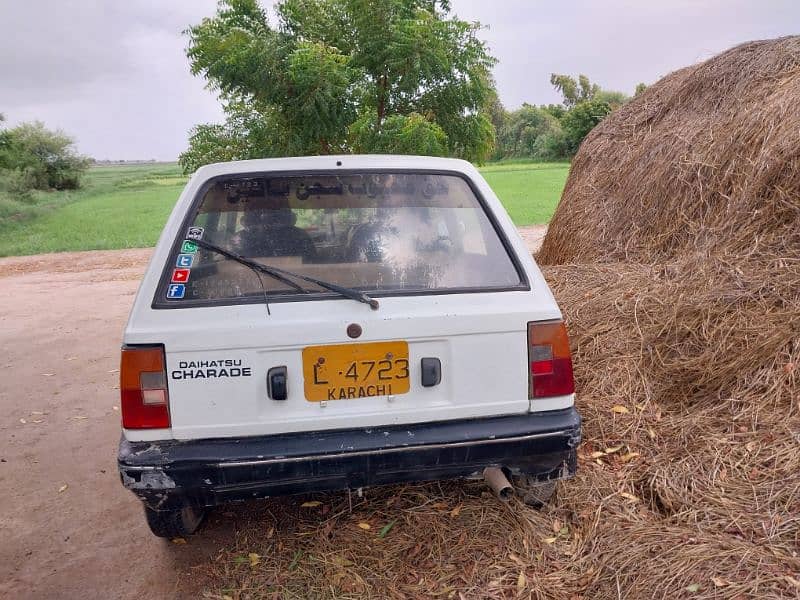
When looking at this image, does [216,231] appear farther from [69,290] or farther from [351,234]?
[69,290]

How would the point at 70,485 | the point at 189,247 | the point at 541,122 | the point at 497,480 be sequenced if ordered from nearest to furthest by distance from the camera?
the point at 189,247 → the point at 497,480 → the point at 70,485 → the point at 541,122

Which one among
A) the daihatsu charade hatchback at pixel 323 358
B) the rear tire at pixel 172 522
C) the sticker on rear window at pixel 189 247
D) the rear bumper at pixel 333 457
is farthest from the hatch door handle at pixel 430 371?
the rear tire at pixel 172 522

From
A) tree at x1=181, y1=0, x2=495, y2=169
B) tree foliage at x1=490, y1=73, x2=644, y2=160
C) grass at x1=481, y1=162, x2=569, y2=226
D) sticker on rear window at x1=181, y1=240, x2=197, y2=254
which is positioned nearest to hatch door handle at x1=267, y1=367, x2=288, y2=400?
sticker on rear window at x1=181, y1=240, x2=197, y2=254

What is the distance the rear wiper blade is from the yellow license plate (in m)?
0.17

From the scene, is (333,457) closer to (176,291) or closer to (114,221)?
(176,291)

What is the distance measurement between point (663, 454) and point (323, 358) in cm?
193

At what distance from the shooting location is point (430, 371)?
7.94 feet

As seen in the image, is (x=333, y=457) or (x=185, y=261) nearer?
(x=333, y=457)

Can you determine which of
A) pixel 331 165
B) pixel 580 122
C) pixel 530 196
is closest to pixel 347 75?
pixel 331 165

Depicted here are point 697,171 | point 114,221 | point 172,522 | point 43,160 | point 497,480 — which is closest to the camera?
point 497,480

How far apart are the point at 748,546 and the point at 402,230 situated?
1.83m

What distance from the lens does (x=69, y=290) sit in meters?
11.3

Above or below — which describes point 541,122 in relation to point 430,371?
above

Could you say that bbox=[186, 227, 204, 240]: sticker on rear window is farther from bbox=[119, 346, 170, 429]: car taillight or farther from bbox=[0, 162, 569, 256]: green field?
bbox=[0, 162, 569, 256]: green field
